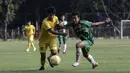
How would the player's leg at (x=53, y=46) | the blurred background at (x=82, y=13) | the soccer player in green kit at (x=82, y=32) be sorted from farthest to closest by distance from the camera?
the blurred background at (x=82, y=13) < the player's leg at (x=53, y=46) < the soccer player in green kit at (x=82, y=32)

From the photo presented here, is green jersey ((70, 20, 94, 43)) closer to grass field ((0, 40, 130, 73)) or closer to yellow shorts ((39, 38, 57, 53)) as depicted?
yellow shorts ((39, 38, 57, 53))

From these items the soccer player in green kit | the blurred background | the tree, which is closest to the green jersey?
the soccer player in green kit

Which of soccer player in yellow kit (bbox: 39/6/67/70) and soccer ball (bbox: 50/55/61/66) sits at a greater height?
soccer player in yellow kit (bbox: 39/6/67/70)

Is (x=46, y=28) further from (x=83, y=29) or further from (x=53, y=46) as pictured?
(x=83, y=29)

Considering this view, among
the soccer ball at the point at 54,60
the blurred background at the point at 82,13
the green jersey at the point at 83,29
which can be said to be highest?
the green jersey at the point at 83,29

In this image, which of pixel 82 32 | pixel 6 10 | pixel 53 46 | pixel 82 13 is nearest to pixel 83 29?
pixel 82 32

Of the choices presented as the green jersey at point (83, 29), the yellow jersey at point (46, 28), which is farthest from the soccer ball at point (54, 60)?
the green jersey at point (83, 29)

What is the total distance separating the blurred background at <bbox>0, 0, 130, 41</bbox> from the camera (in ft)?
233

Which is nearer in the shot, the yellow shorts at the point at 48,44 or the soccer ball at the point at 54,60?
the soccer ball at the point at 54,60

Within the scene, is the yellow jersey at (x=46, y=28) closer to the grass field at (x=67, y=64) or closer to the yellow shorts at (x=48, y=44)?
the yellow shorts at (x=48, y=44)

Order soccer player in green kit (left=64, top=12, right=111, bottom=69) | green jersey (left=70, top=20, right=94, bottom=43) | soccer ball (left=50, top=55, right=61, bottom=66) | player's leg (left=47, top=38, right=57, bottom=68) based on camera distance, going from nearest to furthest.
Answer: soccer ball (left=50, top=55, right=61, bottom=66) → soccer player in green kit (left=64, top=12, right=111, bottom=69) → green jersey (left=70, top=20, right=94, bottom=43) → player's leg (left=47, top=38, right=57, bottom=68)

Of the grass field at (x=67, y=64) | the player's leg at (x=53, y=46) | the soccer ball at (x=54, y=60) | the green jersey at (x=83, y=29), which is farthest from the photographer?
the player's leg at (x=53, y=46)

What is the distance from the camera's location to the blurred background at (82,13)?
7100 cm

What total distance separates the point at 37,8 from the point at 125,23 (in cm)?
1462
